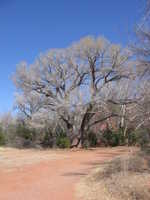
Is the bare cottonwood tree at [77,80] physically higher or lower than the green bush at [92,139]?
higher

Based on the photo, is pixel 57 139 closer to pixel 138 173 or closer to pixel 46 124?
pixel 46 124

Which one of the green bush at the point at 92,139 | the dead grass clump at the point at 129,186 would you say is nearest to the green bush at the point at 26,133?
the green bush at the point at 92,139

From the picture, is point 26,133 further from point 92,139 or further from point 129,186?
point 129,186

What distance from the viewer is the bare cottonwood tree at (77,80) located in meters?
20.4

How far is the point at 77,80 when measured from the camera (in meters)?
22.0

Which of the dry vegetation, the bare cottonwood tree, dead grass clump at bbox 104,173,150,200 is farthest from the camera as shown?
the bare cottonwood tree

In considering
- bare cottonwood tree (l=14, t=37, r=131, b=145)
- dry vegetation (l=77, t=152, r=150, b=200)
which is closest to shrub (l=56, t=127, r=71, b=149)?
bare cottonwood tree (l=14, t=37, r=131, b=145)

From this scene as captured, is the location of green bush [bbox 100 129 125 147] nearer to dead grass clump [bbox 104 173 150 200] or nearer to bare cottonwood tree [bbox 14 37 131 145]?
bare cottonwood tree [bbox 14 37 131 145]

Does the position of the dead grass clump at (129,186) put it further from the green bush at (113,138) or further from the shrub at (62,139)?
the green bush at (113,138)

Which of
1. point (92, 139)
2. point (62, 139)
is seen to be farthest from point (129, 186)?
point (92, 139)

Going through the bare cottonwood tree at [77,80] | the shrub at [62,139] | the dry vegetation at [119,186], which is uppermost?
the bare cottonwood tree at [77,80]

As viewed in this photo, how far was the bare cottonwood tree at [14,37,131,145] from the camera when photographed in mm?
20359

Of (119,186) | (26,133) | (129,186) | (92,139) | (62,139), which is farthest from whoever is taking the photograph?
(26,133)

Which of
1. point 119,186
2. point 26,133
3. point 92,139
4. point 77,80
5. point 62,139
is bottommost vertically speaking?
point 119,186
